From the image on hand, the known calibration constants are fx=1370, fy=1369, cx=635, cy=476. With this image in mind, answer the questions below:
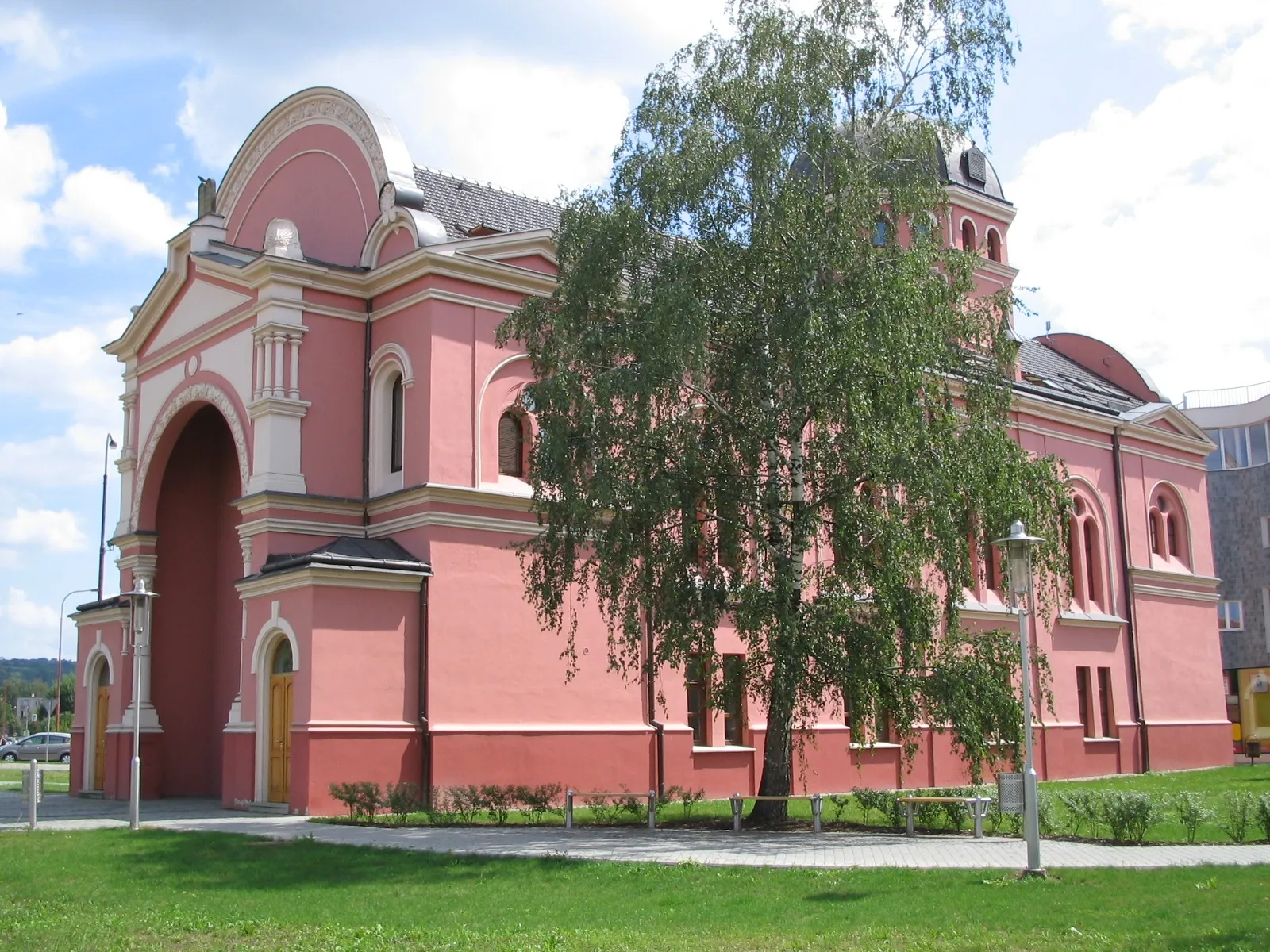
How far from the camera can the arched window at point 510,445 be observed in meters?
26.0

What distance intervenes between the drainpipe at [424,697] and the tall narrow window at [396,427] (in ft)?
9.72

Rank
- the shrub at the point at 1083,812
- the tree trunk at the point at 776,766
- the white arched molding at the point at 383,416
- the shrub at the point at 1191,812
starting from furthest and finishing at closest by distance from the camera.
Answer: the white arched molding at the point at 383,416, the tree trunk at the point at 776,766, the shrub at the point at 1083,812, the shrub at the point at 1191,812

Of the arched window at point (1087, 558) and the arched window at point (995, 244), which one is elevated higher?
the arched window at point (995, 244)

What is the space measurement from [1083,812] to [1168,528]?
25738mm

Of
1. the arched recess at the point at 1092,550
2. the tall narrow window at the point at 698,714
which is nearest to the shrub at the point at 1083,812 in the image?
the tall narrow window at the point at 698,714

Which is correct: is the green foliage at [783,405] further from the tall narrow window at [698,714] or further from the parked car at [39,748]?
the parked car at [39,748]

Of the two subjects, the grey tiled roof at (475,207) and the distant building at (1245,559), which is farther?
the distant building at (1245,559)

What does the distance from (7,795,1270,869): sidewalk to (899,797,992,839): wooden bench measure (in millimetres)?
198

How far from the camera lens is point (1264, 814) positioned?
16.7 m

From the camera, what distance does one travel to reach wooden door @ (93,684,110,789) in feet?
97.7

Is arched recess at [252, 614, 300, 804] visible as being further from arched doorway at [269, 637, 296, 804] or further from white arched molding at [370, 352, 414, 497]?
white arched molding at [370, 352, 414, 497]

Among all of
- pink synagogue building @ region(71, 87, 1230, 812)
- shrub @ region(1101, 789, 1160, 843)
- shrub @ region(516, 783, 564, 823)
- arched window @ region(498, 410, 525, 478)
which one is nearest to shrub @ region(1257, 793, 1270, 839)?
shrub @ region(1101, 789, 1160, 843)

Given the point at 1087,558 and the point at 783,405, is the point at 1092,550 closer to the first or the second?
the point at 1087,558

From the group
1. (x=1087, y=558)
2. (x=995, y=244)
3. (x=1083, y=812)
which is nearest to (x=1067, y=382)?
(x=995, y=244)
